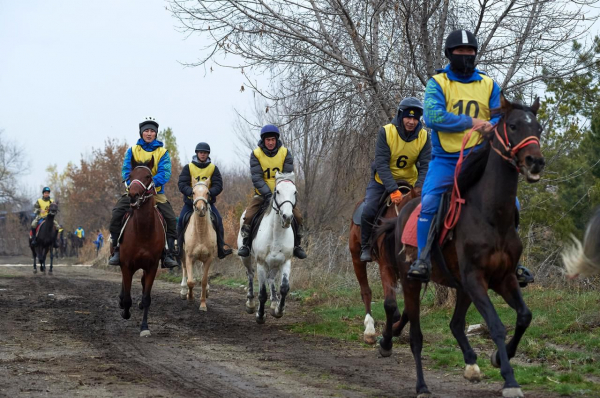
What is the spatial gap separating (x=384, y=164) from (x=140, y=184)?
381 cm

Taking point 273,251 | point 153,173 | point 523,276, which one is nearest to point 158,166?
point 153,173

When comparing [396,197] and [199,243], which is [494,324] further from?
[199,243]

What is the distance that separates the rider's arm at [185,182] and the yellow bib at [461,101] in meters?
8.70

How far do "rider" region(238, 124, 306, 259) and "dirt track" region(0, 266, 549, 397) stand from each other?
1493mm

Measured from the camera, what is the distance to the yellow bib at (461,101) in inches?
282

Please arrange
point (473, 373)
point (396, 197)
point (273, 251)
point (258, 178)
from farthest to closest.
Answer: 1. point (258, 178)
2. point (273, 251)
3. point (396, 197)
4. point (473, 373)

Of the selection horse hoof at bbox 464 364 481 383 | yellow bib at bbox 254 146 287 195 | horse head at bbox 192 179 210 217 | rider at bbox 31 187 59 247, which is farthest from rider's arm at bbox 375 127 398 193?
rider at bbox 31 187 59 247

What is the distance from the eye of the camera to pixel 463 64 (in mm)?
7184

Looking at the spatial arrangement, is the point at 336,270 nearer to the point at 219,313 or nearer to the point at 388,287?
the point at 219,313

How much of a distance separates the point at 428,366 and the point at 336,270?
984cm

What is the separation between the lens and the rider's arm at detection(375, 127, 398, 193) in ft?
31.7

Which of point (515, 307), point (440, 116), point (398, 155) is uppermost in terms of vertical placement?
point (398, 155)

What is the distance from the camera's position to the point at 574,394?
21.1 feet

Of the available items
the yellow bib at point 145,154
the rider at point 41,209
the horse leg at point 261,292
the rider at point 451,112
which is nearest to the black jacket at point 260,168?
the horse leg at point 261,292
